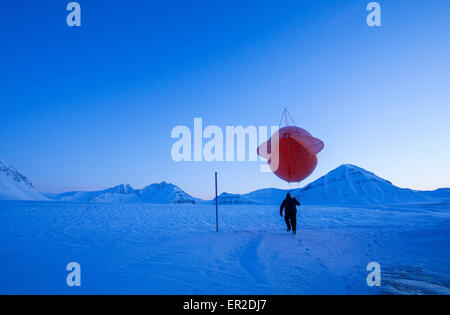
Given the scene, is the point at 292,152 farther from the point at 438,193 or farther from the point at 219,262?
the point at 438,193

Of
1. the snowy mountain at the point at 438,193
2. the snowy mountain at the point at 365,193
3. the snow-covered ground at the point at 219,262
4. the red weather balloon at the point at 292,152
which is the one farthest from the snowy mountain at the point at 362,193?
the snow-covered ground at the point at 219,262

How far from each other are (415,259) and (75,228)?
13215 mm

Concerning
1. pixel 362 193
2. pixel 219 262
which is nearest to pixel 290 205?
pixel 219 262

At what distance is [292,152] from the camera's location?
36.4 feet

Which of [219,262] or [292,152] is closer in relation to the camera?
[219,262]

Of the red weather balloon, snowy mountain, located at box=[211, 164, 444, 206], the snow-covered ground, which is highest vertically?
the red weather balloon

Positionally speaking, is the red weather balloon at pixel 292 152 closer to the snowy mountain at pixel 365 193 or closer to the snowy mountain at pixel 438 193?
the snowy mountain at pixel 365 193

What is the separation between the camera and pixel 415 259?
23.4ft

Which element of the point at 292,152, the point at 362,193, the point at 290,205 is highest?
the point at 292,152

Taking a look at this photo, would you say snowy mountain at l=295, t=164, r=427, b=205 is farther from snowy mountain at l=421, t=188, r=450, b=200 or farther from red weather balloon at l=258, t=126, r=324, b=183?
red weather balloon at l=258, t=126, r=324, b=183

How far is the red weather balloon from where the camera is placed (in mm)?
10680

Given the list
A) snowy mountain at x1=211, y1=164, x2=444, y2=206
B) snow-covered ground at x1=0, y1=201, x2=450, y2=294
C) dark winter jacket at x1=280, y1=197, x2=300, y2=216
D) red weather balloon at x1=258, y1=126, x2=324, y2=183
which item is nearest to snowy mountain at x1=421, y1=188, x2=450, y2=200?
snowy mountain at x1=211, y1=164, x2=444, y2=206

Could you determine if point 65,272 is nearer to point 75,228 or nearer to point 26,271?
point 26,271
